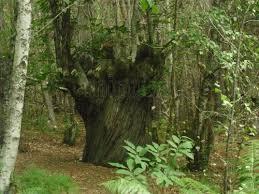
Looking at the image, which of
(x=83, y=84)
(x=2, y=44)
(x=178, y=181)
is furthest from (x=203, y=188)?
(x=2, y=44)

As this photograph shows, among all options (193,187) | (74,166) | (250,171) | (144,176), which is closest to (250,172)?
(250,171)

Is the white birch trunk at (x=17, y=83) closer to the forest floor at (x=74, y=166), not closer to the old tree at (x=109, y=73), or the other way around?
the forest floor at (x=74, y=166)

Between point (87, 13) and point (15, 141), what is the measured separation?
5747mm

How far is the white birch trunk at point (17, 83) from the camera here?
675 centimetres

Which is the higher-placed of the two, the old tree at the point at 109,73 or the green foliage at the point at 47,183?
the old tree at the point at 109,73

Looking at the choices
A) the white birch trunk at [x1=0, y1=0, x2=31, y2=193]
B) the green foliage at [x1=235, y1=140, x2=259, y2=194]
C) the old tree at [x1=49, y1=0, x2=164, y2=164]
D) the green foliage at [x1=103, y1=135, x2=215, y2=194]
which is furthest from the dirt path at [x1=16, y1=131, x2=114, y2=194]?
the green foliage at [x1=235, y1=140, x2=259, y2=194]

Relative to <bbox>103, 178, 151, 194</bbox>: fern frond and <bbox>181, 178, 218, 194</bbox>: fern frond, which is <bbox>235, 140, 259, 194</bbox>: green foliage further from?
<bbox>103, 178, 151, 194</bbox>: fern frond

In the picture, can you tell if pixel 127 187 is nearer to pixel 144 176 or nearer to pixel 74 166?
pixel 144 176

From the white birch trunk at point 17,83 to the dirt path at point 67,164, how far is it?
2069 mm

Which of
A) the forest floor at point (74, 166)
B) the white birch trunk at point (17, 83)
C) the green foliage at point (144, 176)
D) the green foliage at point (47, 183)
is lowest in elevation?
the forest floor at point (74, 166)

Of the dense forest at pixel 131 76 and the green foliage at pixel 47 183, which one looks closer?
the green foliage at pixel 47 183

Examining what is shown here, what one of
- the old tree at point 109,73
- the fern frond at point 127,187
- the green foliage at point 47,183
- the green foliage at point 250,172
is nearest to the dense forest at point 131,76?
the old tree at point 109,73

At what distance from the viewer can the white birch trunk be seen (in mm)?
6750

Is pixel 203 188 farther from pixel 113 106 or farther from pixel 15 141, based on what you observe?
pixel 113 106
